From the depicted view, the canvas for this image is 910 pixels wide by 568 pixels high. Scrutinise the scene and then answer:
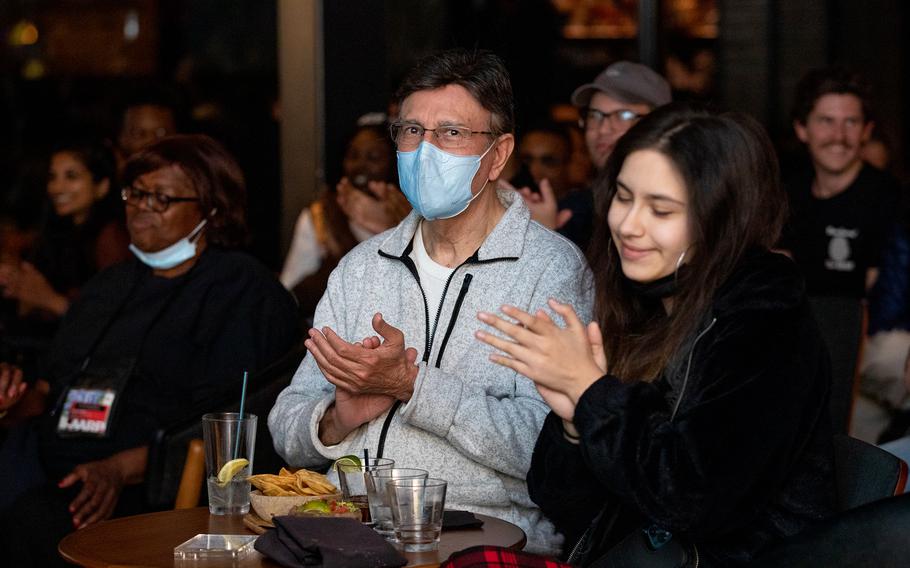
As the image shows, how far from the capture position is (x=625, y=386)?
2.46 meters

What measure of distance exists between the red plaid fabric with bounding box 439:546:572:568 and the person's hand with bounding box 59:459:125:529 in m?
1.81

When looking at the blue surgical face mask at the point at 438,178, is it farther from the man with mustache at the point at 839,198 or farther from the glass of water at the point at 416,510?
the man with mustache at the point at 839,198

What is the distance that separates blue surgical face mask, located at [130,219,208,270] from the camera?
13.7 feet

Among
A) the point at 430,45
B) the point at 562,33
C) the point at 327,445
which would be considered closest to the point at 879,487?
the point at 327,445

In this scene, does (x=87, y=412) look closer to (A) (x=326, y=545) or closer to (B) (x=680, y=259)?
(A) (x=326, y=545)

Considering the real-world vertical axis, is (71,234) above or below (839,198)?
below

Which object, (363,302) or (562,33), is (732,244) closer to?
(363,302)

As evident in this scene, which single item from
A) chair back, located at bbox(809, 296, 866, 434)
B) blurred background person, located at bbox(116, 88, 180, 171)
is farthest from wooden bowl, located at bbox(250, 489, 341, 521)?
blurred background person, located at bbox(116, 88, 180, 171)

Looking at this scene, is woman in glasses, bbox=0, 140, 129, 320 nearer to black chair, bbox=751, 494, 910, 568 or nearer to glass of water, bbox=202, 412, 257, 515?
glass of water, bbox=202, 412, 257, 515

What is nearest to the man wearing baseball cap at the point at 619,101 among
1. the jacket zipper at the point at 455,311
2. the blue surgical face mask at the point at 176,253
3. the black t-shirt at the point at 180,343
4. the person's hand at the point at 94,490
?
the black t-shirt at the point at 180,343

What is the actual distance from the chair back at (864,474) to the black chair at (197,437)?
1.68 m

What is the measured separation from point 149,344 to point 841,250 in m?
2.61

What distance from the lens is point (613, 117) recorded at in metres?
4.64

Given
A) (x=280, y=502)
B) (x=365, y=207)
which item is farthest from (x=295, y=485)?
(x=365, y=207)
